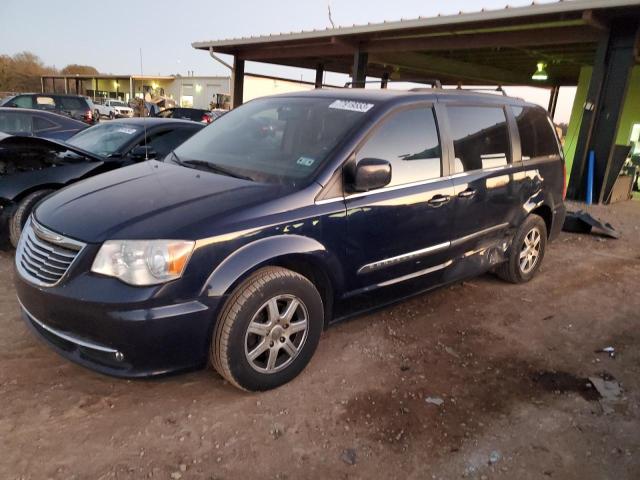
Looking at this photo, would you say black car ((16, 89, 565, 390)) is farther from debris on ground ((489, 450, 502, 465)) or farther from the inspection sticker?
the inspection sticker

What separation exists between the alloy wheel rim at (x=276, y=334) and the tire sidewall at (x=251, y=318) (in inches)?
1.0

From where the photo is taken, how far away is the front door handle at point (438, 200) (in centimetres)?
355

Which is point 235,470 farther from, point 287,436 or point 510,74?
point 510,74

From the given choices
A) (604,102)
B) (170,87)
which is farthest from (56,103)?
(170,87)

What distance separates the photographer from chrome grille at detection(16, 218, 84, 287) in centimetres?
255

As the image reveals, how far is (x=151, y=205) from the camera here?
272 cm

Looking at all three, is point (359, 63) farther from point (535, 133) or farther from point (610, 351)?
point (610, 351)

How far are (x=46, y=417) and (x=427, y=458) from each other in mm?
1983

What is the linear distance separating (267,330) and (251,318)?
16cm

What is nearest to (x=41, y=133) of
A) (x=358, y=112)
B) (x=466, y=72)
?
(x=358, y=112)

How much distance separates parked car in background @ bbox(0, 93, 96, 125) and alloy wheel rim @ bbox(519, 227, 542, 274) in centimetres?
1505

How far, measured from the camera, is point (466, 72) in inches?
A: 701

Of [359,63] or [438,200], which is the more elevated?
[359,63]

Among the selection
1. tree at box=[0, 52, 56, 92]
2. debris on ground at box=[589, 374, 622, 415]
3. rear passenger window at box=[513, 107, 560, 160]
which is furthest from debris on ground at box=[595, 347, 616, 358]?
tree at box=[0, 52, 56, 92]
